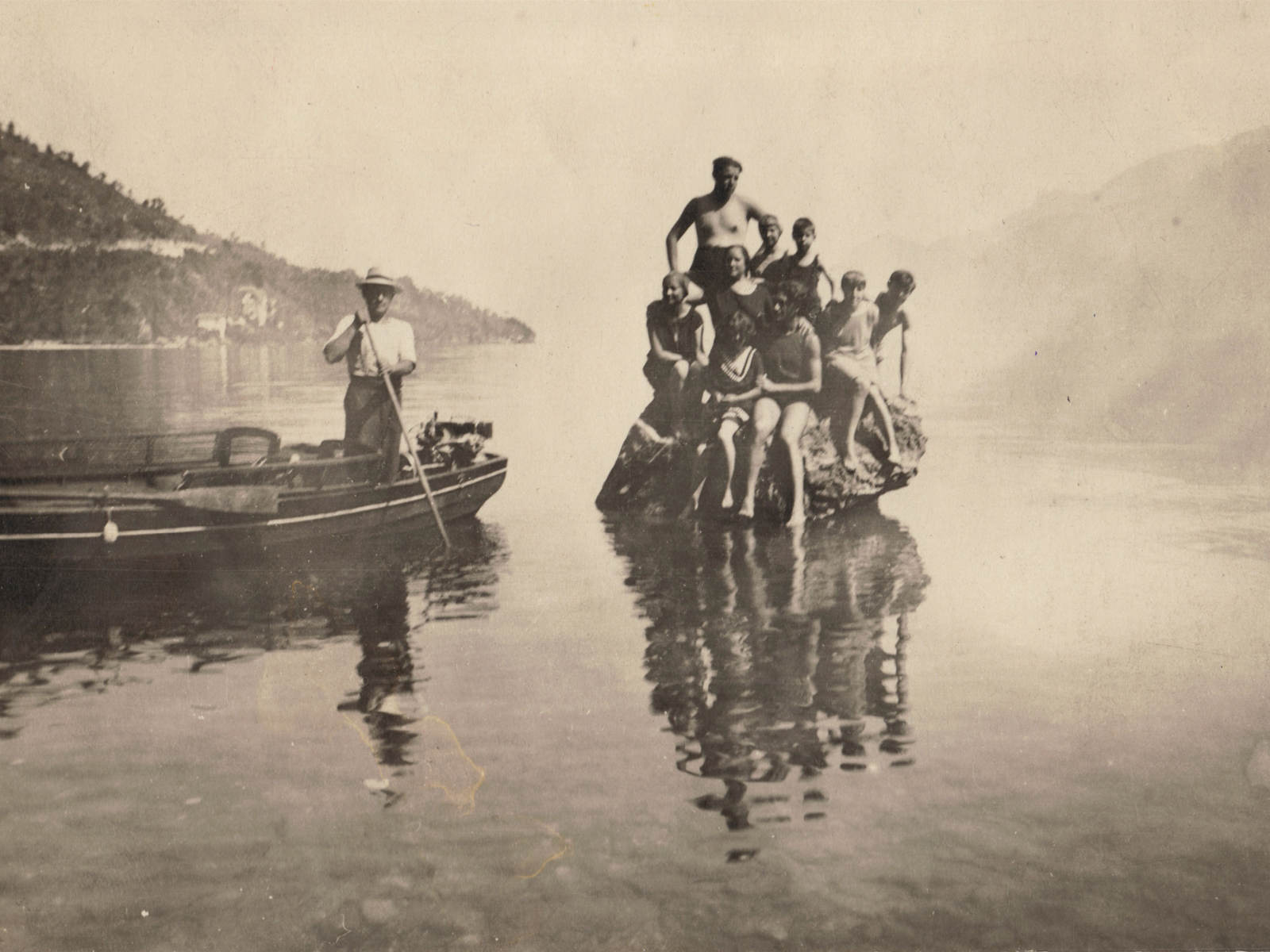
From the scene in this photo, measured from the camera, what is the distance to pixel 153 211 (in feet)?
27.3

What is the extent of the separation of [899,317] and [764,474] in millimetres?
2388

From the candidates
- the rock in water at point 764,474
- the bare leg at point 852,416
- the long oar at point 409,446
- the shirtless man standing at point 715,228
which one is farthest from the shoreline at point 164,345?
the bare leg at point 852,416

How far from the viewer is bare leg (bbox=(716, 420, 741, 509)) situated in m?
10.6

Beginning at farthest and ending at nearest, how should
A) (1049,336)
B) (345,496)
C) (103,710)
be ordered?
1. (1049,336)
2. (345,496)
3. (103,710)

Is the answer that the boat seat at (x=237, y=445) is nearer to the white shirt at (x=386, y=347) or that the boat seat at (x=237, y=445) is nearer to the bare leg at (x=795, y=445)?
the white shirt at (x=386, y=347)

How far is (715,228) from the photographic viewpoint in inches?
403

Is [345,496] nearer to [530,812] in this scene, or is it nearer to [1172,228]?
[530,812]

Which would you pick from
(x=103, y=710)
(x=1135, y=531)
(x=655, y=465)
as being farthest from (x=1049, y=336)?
(x=103, y=710)

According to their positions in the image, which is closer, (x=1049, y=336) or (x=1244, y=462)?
(x=1049, y=336)

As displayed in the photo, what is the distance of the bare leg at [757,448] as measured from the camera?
10469mm

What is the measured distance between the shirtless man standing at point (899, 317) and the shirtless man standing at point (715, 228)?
179cm

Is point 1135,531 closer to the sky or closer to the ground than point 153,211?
closer to the ground

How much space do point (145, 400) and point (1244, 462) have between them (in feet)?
43.3

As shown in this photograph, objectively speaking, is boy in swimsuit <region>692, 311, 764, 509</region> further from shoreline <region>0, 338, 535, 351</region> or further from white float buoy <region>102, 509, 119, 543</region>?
white float buoy <region>102, 509, 119, 543</region>
